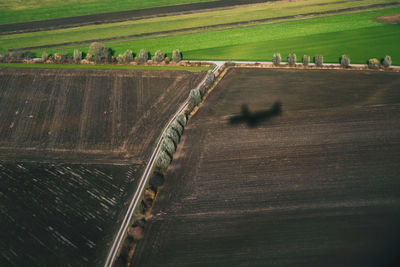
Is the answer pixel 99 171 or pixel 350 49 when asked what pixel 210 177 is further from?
pixel 350 49

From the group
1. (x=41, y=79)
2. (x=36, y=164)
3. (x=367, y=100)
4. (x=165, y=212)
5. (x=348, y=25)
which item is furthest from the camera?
(x=348, y=25)

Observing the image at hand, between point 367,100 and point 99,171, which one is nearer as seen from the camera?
point 99,171

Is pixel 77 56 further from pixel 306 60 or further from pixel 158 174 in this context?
pixel 306 60

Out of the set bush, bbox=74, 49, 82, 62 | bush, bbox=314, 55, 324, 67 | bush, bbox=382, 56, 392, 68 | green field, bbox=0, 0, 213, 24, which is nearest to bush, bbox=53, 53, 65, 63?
bush, bbox=74, 49, 82, 62

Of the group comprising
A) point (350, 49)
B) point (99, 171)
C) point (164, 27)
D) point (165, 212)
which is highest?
point (164, 27)

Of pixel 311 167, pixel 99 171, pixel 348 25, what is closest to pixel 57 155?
pixel 99 171

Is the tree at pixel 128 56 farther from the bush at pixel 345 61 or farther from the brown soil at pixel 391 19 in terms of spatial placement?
the brown soil at pixel 391 19

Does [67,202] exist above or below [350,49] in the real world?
below

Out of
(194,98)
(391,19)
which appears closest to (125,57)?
(194,98)
